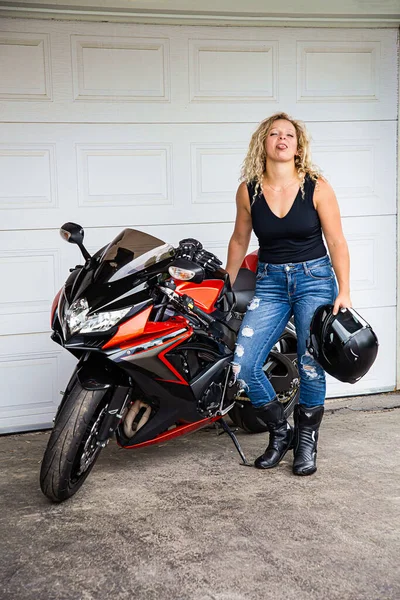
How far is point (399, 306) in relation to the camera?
16.0 ft

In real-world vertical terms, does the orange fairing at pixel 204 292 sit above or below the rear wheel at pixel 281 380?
above

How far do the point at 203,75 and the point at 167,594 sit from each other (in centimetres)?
305

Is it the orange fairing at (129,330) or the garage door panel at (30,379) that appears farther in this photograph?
the garage door panel at (30,379)

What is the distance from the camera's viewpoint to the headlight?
114 inches

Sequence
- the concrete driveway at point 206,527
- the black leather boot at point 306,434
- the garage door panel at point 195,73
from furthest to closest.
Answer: the garage door panel at point 195,73 → the black leather boot at point 306,434 → the concrete driveway at point 206,527

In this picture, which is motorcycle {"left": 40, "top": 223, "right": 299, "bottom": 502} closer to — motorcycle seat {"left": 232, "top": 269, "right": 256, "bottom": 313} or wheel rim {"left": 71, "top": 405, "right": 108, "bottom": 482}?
wheel rim {"left": 71, "top": 405, "right": 108, "bottom": 482}

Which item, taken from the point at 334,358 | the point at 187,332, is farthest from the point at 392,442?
the point at 187,332

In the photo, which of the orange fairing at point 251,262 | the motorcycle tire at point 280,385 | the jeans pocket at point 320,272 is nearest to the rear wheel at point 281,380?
the motorcycle tire at point 280,385

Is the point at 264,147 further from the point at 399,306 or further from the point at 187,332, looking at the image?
the point at 399,306

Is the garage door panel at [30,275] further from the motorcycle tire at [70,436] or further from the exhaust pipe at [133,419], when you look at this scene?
the motorcycle tire at [70,436]

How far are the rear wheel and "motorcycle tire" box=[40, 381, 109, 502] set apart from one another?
3.55 feet

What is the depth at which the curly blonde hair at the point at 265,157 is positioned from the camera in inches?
136

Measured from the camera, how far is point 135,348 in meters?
2.99

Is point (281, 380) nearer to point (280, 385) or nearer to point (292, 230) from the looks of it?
point (280, 385)
